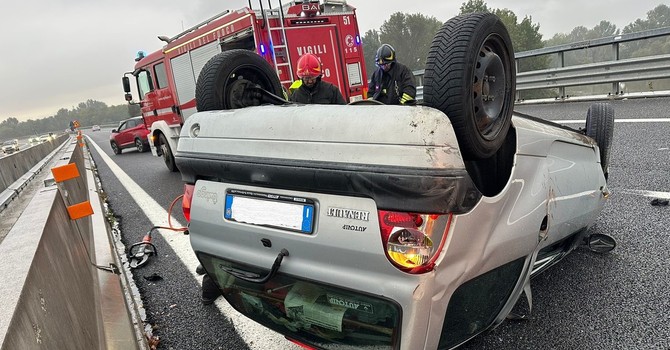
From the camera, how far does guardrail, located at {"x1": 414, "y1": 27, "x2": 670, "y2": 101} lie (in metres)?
8.31

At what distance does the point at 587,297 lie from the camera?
2.35m

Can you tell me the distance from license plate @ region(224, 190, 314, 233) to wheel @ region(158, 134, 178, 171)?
7.33 meters

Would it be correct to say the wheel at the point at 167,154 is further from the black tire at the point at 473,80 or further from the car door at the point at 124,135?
the car door at the point at 124,135

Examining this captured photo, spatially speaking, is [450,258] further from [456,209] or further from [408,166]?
[408,166]

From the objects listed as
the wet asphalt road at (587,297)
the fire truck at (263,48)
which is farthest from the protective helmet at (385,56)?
the wet asphalt road at (587,297)

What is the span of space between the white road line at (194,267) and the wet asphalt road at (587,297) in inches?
0.5

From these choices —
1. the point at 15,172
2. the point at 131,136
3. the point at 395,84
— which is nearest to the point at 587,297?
the point at 395,84

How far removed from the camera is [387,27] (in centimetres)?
7594

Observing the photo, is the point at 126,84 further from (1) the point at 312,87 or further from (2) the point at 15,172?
(1) the point at 312,87

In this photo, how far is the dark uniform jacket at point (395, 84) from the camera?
194 inches

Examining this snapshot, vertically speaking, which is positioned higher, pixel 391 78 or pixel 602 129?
pixel 391 78

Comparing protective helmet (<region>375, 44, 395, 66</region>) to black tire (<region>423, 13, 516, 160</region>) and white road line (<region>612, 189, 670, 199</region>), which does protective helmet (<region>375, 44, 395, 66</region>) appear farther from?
black tire (<region>423, 13, 516, 160</region>)

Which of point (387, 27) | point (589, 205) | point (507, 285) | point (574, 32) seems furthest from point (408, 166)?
point (574, 32)

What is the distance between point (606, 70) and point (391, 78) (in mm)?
6766
